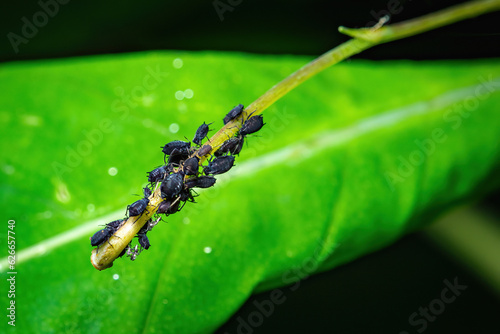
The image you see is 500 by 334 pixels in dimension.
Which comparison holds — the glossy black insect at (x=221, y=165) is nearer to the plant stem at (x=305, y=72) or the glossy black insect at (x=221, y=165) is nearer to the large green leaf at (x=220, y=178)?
the plant stem at (x=305, y=72)

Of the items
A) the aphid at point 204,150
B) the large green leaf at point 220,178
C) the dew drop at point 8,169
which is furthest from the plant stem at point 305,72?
the dew drop at point 8,169

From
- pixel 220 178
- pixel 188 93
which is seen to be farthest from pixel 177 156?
pixel 188 93

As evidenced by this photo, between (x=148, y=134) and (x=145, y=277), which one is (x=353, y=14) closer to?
(x=148, y=134)

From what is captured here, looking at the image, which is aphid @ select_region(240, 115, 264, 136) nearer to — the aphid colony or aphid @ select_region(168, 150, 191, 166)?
the aphid colony

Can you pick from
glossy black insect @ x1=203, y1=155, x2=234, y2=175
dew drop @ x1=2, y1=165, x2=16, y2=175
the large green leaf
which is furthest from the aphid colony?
dew drop @ x1=2, y1=165, x2=16, y2=175

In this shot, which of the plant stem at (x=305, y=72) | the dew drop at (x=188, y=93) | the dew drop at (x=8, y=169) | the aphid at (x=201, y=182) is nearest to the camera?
the plant stem at (x=305, y=72)

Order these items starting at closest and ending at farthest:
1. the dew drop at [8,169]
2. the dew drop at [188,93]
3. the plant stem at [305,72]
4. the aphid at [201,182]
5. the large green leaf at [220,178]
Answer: the plant stem at [305,72] < the aphid at [201,182] < the large green leaf at [220,178] < the dew drop at [8,169] < the dew drop at [188,93]
